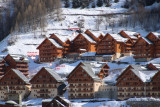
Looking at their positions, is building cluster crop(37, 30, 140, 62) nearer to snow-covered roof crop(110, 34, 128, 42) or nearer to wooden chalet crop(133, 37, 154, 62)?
snow-covered roof crop(110, 34, 128, 42)

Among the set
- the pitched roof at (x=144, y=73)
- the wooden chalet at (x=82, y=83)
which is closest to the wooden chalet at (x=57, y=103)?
the wooden chalet at (x=82, y=83)

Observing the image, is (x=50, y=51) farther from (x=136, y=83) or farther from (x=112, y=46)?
(x=136, y=83)

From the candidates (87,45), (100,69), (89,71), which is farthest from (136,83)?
(87,45)

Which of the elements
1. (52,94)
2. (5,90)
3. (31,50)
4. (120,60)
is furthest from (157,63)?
(31,50)

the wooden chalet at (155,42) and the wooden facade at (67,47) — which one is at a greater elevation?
the wooden chalet at (155,42)

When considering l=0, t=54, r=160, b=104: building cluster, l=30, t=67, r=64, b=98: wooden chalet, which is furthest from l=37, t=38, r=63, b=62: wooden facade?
l=30, t=67, r=64, b=98: wooden chalet

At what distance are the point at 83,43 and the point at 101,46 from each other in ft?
28.3

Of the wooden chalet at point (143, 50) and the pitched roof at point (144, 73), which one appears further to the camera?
the wooden chalet at point (143, 50)

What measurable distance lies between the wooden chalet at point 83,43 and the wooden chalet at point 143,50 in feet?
58.4

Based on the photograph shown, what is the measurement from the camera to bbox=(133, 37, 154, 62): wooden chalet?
137 m

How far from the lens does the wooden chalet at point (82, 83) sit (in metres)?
115

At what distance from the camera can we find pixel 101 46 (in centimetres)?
14638

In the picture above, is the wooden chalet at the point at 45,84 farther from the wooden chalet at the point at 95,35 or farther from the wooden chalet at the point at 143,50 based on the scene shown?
the wooden chalet at the point at 95,35

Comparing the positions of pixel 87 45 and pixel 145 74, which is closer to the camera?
pixel 145 74
